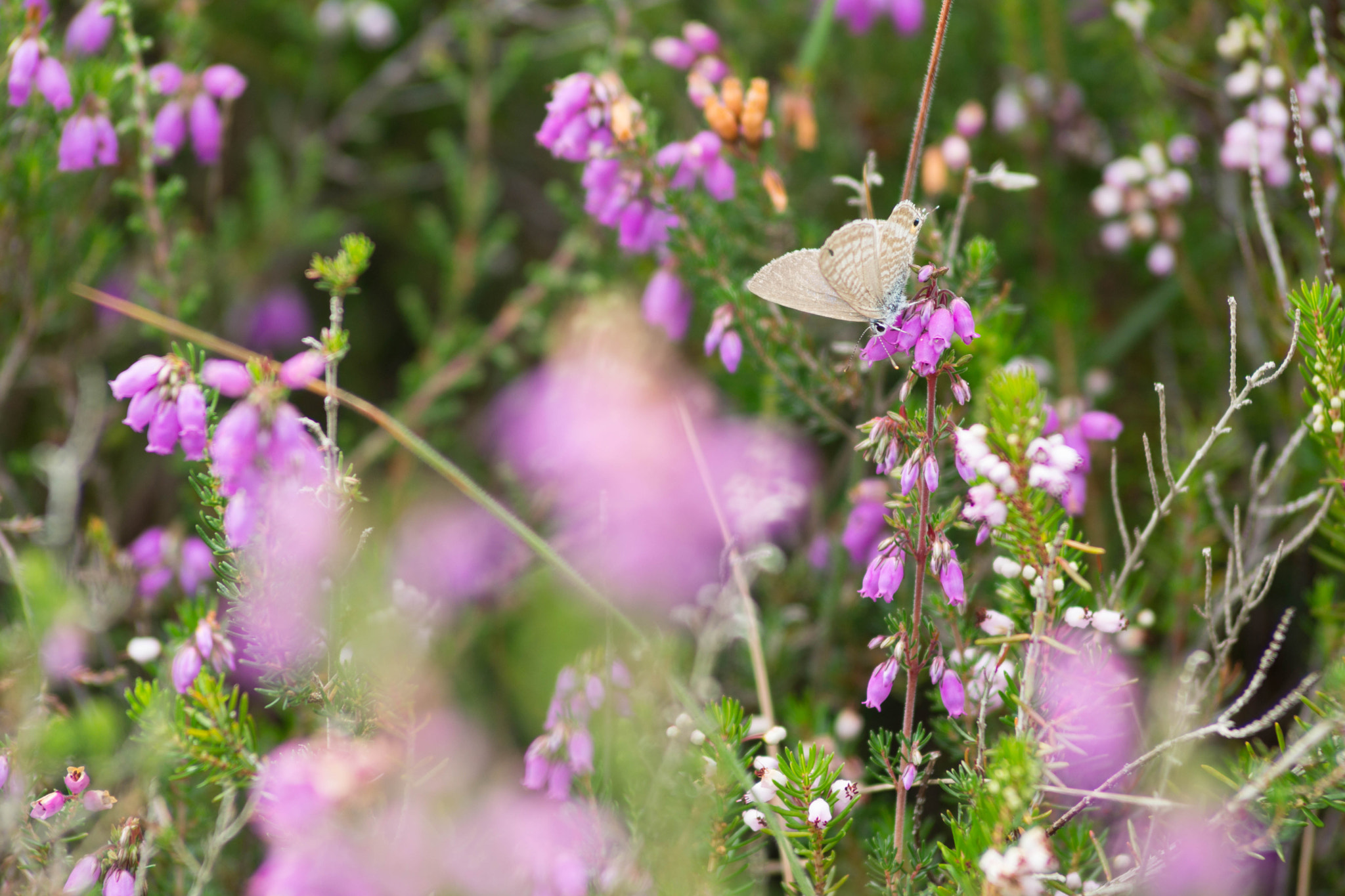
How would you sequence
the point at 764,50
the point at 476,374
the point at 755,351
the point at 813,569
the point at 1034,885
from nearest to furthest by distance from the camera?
the point at 1034,885, the point at 755,351, the point at 813,569, the point at 476,374, the point at 764,50

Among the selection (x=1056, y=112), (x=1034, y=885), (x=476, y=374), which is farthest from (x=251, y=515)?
(x=1056, y=112)

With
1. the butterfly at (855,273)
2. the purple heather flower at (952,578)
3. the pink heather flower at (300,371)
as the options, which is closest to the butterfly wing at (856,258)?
the butterfly at (855,273)

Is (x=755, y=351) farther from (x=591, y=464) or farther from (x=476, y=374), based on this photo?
(x=476, y=374)

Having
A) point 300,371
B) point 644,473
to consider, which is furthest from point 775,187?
point 300,371

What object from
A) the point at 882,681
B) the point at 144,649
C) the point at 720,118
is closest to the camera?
the point at 882,681

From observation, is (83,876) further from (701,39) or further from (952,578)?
(701,39)

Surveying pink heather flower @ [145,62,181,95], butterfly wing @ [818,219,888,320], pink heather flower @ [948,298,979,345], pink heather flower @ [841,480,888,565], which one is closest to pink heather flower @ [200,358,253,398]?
butterfly wing @ [818,219,888,320]
